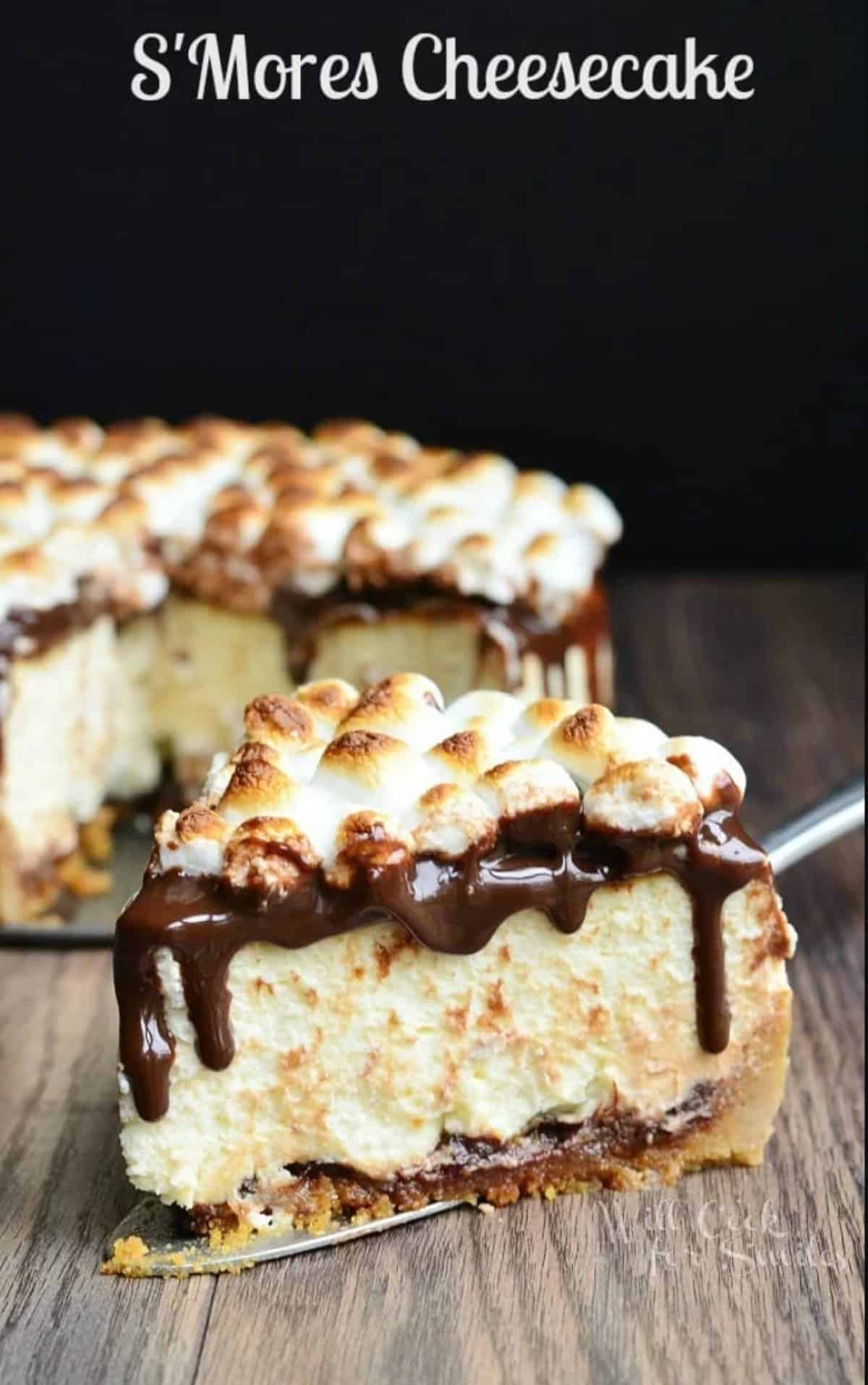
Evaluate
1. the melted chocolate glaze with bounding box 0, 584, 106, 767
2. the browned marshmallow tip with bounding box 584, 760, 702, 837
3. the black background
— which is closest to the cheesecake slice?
the browned marshmallow tip with bounding box 584, 760, 702, 837

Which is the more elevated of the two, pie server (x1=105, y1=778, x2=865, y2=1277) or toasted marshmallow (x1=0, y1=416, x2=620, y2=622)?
toasted marshmallow (x1=0, y1=416, x2=620, y2=622)

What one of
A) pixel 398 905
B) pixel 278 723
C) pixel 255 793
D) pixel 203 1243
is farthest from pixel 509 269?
pixel 203 1243

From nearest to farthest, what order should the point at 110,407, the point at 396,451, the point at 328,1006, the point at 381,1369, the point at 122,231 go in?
the point at 381,1369 < the point at 328,1006 < the point at 396,451 < the point at 122,231 < the point at 110,407

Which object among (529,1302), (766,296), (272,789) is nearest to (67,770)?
(272,789)

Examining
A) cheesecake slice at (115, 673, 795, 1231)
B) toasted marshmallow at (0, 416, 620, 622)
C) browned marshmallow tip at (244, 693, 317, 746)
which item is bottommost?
cheesecake slice at (115, 673, 795, 1231)

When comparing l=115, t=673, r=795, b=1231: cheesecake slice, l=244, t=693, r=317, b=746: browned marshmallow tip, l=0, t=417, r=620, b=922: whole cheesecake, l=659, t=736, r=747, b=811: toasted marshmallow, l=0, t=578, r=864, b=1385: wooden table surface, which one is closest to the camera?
l=0, t=578, r=864, b=1385: wooden table surface

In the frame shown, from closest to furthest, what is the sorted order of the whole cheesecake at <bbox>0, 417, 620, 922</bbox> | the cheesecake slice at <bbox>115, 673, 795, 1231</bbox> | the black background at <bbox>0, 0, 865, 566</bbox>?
the cheesecake slice at <bbox>115, 673, 795, 1231</bbox>
the whole cheesecake at <bbox>0, 417, 620, 922</bbox>
the black background at <bbox>0, 0, 865, 566</bbox>

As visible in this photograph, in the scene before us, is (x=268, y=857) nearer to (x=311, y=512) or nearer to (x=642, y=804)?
(x=642, y=804)

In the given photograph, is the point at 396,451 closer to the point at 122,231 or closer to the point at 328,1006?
the point at 122,231

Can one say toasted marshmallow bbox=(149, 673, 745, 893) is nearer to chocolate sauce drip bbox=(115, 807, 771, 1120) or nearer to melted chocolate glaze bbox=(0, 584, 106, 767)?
chocolate sauce drip bbox=(115, 807, 771, 1120)
